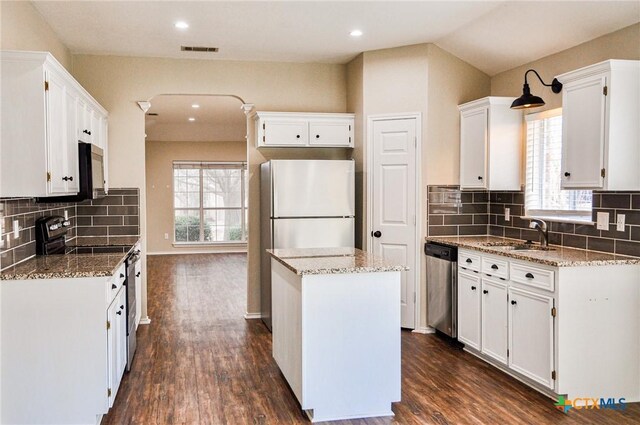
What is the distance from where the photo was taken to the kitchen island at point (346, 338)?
3.12 metres

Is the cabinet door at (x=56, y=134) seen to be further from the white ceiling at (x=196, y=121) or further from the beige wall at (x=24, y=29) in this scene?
the white ceiling at (x=196, y=121)

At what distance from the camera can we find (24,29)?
3.71 metres

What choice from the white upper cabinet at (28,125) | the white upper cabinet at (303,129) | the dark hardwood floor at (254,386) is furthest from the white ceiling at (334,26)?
the dark hardwood floor at (254,386)

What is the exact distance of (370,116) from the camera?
5.25 meters

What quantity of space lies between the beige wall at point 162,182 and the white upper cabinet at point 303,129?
6.20m

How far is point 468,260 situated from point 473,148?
1.11m

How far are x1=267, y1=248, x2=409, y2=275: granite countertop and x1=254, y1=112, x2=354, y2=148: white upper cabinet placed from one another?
5.77ft

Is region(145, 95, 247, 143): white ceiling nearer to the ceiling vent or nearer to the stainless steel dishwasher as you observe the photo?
the ceiling vent

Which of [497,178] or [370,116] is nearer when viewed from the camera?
[497,178]

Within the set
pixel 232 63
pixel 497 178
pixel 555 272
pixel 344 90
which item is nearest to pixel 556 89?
pixel 497 178

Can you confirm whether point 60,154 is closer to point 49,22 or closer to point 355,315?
point 49,22

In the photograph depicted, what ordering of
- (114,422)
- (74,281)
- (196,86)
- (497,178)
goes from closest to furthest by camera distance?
(74,281), (114,422), (497,178), (196,86)

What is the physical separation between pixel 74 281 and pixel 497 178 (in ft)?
11.3

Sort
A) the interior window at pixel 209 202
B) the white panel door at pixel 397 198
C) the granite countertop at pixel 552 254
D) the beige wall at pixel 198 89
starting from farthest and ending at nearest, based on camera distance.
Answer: the interior window at pixel 209 202 → the beige wall at pixel 198 89 → the white panel door at pixel 397 198 → the granite countertop at pixel 552 254
